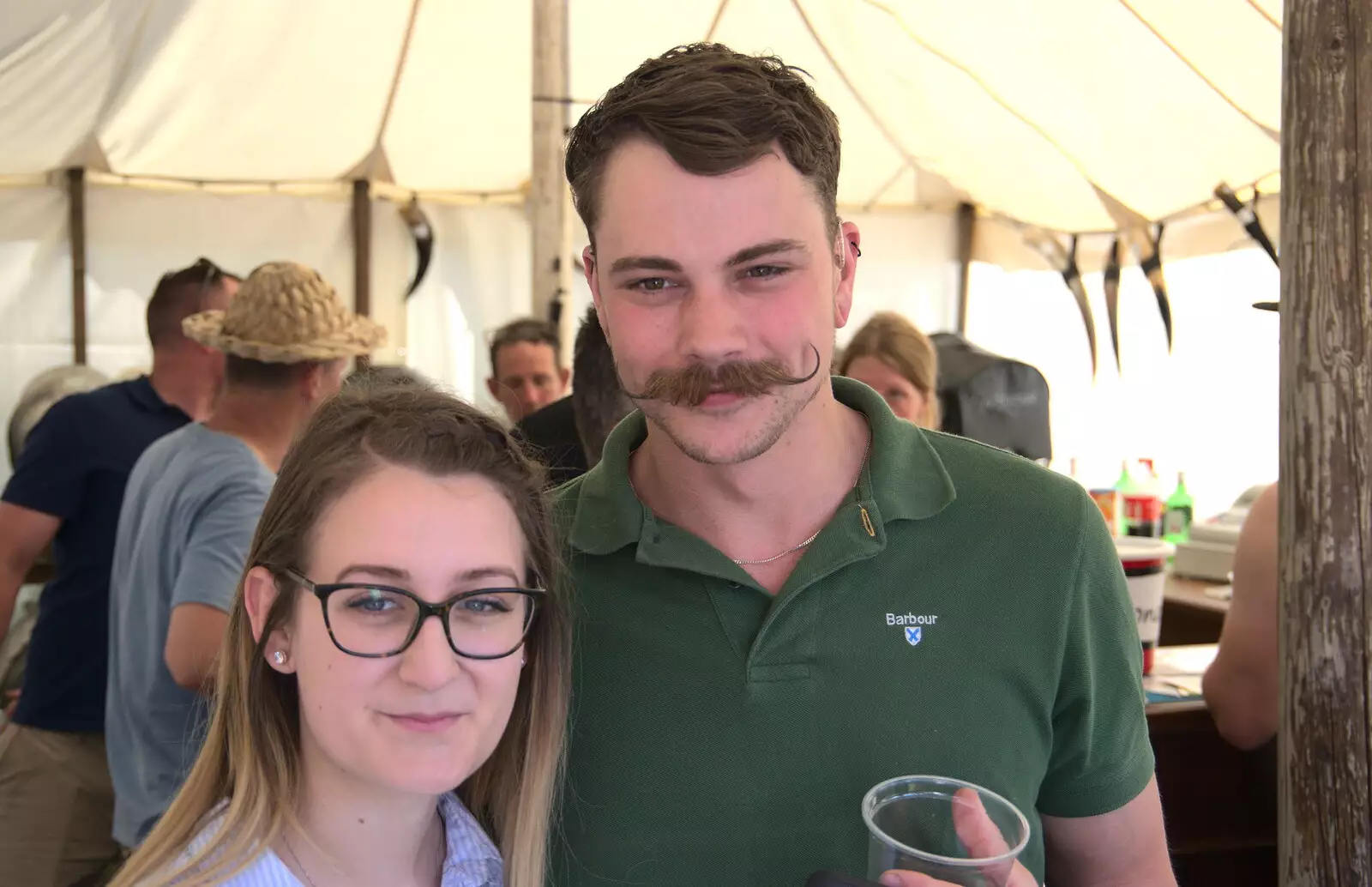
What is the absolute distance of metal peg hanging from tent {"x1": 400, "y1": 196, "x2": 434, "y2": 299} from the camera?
7824mm

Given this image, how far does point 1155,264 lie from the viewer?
6.44m

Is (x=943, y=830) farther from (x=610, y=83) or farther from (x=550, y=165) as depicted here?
(x=610, y=83)

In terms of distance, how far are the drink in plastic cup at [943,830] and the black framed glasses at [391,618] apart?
447 mm

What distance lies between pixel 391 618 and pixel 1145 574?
77.8 inches

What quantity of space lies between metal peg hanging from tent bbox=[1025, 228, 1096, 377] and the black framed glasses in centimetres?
666

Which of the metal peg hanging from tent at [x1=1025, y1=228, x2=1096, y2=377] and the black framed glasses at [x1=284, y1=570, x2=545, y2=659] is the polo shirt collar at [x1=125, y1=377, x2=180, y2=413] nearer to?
the black framed glasses at [x1=284, y1=570, x2=545, y2=659]

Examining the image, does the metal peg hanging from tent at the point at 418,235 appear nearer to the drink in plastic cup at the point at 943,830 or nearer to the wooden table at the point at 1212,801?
the wooden table at the point at 1212,801

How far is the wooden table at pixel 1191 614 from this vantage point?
158 inches

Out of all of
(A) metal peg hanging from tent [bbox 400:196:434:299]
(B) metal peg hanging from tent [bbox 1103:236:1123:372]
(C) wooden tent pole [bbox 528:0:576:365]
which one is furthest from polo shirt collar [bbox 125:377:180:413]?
(B) metal peg hanging from tent [bbox 1103:236:1123:372]

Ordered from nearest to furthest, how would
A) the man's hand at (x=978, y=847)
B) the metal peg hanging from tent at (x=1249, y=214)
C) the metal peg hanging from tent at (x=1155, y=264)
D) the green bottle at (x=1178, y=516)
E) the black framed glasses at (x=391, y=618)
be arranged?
1. the man's hand at (x=978, y=847)
2. the black framed glasses at (x=391, y=618)
3. the metal peg hanging from tent at (x=1249, y=214)
4. the green bottle at (x=1178, y=516)
5. the metal peg hanging from tent at (x=1155, y=264)

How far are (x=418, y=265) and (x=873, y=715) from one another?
6997 millimetres

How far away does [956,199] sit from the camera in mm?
8414

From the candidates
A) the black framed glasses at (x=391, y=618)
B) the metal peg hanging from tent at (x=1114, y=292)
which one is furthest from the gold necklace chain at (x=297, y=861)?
the metal peg hanging from tent at (x=1114, y=292)

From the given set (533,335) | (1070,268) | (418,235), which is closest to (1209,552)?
(533,335)
